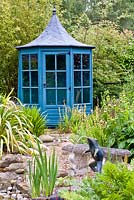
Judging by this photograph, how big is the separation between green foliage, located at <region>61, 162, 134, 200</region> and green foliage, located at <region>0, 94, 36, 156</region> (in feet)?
12.4

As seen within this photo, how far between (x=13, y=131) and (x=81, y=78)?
3576 mm

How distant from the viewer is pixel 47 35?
30.7ft

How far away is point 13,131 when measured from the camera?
6.14m

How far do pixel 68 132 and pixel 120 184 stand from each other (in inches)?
253

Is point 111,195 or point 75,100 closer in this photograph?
point 111,195

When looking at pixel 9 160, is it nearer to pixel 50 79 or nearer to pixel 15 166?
pixel 15 166

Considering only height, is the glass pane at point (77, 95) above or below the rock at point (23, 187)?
above

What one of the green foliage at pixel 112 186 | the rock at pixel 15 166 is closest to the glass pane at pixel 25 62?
the rock at pixel 15 166

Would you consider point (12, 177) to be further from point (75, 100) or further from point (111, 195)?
point (75, 100)

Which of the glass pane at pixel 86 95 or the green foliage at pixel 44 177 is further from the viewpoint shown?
the glass pane at pixel 86 95

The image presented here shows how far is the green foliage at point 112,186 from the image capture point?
1.73 metres

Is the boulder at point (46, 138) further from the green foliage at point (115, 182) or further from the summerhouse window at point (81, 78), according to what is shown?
the green foliage at point (115, 182)

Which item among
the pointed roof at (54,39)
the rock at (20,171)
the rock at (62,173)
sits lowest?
the rock at (20,171)

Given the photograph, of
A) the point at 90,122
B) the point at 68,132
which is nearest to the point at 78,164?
the point at 90,122
